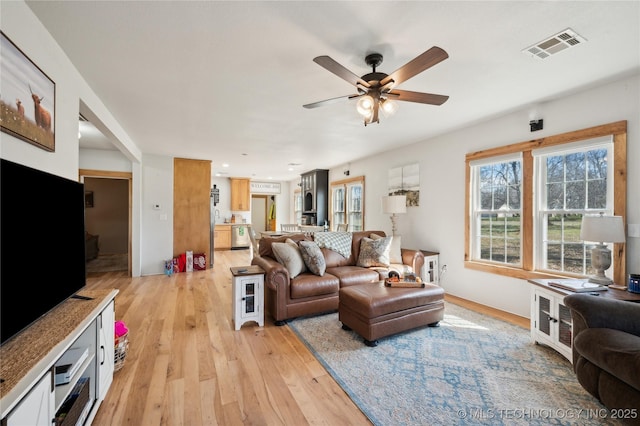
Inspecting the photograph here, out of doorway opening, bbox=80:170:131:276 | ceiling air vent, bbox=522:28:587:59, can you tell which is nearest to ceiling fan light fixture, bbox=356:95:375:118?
ceiling air vent, bbox=522:28:587:59

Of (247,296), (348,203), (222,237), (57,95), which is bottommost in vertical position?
(247,296)

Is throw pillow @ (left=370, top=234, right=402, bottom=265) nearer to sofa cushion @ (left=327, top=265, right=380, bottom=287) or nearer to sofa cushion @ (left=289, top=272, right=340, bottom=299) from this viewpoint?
sofa cushion @ (left=327, top=265, right=380, bottom=287)

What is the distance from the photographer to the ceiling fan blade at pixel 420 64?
158 cm

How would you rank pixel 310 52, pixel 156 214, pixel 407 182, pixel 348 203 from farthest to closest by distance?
pixel 348 203 < pixel 156 214 < pixel 407 182 < pixel 310 52

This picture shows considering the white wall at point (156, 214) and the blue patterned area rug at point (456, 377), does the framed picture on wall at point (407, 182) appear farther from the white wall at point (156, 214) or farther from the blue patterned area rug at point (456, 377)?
the white wall at point (156, 214)

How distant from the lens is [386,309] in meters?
2.57

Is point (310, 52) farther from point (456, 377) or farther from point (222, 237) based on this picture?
point (222, 237)

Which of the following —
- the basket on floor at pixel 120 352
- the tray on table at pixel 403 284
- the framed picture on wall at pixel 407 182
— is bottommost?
the basket on floor at pixel 120 352

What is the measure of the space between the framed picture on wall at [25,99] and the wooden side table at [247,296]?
6.23 feet

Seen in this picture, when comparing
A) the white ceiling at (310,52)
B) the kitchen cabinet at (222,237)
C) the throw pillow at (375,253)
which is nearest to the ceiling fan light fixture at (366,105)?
the white ceiling at (310,52)

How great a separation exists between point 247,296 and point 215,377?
3.26ft

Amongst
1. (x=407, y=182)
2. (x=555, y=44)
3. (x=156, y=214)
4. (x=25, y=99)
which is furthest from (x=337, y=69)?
(x=156, y=214)

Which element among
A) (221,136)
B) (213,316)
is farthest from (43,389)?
(221,136)

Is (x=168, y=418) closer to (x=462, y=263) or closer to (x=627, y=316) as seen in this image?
Result: (x=627, y=316)
